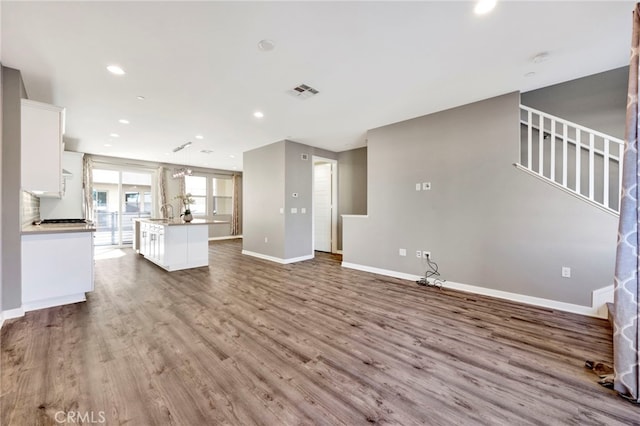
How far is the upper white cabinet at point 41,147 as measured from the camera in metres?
2.81

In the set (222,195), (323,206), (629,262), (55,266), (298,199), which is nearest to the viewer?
(629,262)

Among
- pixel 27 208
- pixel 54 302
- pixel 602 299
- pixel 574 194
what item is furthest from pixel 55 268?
pixel 602 299

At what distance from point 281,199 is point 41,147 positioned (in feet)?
12.1

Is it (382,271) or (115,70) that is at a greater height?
(115,70)

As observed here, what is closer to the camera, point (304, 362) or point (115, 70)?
point (304, 362)

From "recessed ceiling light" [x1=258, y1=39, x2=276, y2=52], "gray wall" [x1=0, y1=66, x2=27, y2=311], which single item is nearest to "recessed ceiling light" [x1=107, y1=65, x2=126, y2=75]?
"gray wall" [x1=0, y1=66, x2=27, y2=311]

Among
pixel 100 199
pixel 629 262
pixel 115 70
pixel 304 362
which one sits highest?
pixel 115 70

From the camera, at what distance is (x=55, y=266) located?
3.01 metres

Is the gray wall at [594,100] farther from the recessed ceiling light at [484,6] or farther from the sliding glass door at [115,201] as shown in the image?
the sliding glass door at [115,201]

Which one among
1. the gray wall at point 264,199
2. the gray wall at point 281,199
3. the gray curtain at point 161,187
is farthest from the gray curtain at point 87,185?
the gray wall at point 281,199

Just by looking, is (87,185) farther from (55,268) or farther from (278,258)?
(278,258)

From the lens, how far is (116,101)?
11.6 ft

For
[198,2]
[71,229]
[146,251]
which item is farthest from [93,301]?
[198,2]

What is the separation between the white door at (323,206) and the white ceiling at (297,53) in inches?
113
